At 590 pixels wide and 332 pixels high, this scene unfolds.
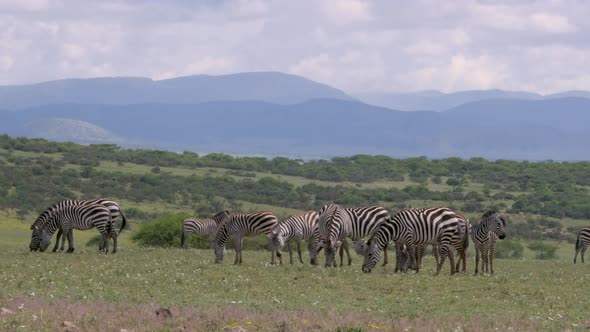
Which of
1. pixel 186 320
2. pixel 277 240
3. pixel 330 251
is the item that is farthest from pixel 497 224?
pixel 186 320

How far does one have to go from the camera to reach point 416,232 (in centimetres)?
2456

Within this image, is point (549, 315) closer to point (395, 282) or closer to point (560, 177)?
point (395, 282)

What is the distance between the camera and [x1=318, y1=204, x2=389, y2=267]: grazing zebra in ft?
81.7

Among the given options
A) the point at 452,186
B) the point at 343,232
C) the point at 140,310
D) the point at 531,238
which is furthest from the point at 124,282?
the point at 452,186

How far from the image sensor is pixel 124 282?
2027 centimetres

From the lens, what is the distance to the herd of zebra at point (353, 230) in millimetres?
24516

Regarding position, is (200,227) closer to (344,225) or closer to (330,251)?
(344,225)

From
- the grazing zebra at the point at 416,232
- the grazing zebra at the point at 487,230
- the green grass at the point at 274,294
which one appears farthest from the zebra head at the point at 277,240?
the grazing zebra at the point at 487,230

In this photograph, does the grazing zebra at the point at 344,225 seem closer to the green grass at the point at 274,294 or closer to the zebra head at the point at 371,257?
the zebra head at the point at 371,257

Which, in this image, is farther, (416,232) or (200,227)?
(200,227)

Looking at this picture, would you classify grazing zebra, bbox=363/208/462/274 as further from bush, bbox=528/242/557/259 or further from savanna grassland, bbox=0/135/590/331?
bush, bbox=528/242/557/259

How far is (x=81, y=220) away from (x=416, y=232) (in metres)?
10.2

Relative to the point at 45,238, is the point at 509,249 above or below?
below

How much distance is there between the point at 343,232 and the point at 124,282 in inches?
285
